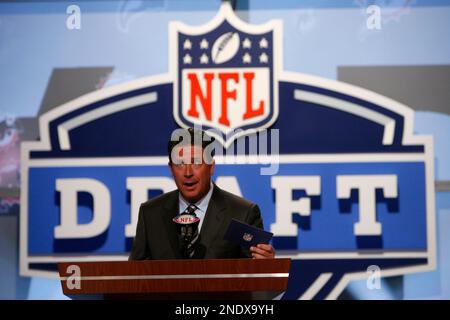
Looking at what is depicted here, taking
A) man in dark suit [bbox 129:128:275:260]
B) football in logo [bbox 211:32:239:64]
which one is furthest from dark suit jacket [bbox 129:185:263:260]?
football in logo [bbox 211:32:239:64]

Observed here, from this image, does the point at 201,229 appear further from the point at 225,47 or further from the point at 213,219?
the point at 225,47

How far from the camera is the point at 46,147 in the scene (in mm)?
4117

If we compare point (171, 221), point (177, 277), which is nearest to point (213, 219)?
point (171, 221)

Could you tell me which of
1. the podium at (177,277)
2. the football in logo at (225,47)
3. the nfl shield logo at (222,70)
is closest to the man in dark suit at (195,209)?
the podium at (177,277)

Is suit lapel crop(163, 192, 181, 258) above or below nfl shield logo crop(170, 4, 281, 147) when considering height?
below

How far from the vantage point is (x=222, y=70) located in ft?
13.3

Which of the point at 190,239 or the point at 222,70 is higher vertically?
the point at 222,70

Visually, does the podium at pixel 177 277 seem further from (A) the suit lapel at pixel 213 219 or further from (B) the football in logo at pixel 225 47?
(B) the football in logo at pixel 225 47

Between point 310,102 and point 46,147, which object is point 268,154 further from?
point 46,147

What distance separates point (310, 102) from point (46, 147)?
152 cm

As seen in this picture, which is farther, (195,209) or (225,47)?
(225,47)

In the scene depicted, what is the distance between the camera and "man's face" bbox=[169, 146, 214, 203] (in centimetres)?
323

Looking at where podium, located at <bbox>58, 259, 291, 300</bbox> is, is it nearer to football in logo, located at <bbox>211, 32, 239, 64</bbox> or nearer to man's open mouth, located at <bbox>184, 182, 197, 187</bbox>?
man's open mouth, located at <bbox>184, 182, 197, 187</bbox>

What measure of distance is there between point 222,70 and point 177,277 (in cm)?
176
